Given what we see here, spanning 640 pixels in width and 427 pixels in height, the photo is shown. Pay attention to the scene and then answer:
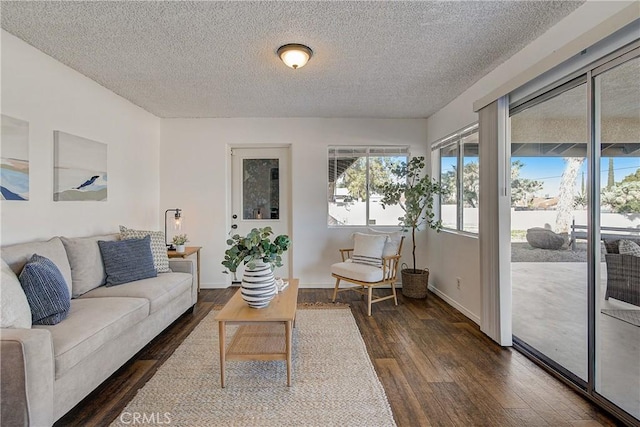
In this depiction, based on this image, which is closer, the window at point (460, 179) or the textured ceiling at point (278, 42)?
the textured ceiling at point (278, 42)

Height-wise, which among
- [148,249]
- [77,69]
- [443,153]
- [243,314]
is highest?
[77,69]

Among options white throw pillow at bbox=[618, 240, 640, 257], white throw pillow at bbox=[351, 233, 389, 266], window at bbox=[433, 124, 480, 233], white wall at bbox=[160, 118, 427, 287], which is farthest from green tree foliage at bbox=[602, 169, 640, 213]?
white wall at bbox=[160, 118, 427, 287]

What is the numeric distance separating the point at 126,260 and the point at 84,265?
327 millimetres

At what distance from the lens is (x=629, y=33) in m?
1.60

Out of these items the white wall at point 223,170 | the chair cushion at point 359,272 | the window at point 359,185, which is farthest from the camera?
the window at point 359,185

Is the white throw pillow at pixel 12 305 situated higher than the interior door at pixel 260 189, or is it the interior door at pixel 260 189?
the interior door at pixel 260 189

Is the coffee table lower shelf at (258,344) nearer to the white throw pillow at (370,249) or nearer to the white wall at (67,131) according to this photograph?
the white throw pillow at (370,249)

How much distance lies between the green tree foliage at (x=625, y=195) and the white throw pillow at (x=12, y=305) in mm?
3470

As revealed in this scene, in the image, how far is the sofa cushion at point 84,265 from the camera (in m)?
2.42

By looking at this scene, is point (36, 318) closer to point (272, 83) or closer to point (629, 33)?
point (272, 83)

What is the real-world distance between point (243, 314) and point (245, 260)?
14.7 inches

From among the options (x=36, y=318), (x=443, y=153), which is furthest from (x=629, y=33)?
(x=36, y=318)

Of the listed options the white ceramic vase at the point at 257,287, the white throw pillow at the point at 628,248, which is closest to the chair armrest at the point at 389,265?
the white ceramic vase at the point at 257,287

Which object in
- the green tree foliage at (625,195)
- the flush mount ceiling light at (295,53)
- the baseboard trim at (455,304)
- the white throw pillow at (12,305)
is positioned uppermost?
the flush mount ceiling light at (295,53)
